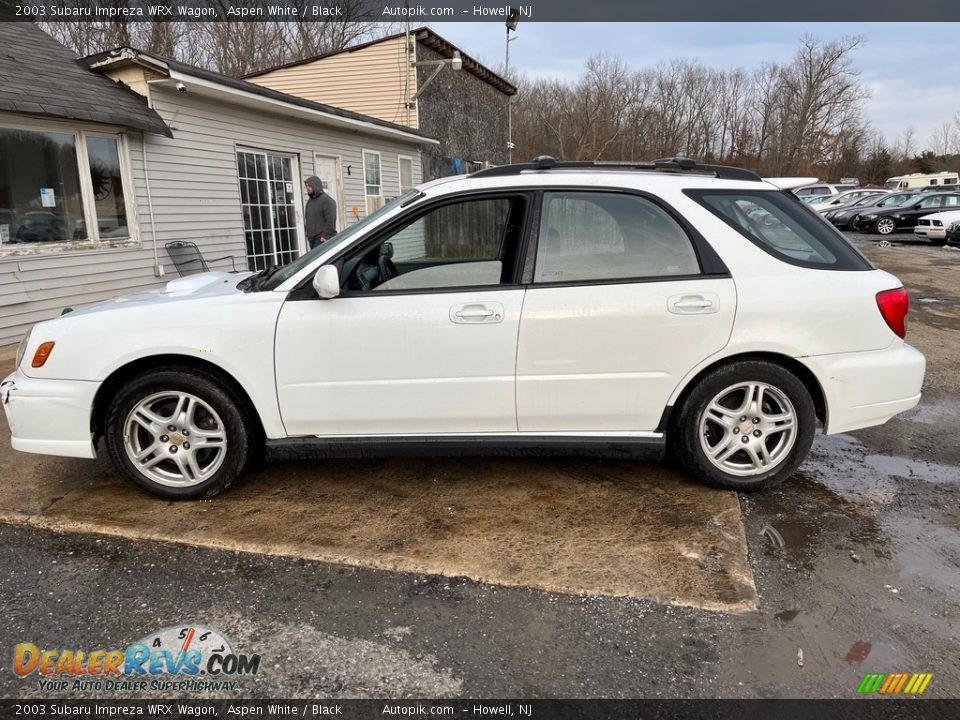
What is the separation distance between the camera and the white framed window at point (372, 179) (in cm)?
1383

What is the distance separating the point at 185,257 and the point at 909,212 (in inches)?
986

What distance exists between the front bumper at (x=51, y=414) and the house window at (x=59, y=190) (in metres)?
4.57

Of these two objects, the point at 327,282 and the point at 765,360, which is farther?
the point at 765,360

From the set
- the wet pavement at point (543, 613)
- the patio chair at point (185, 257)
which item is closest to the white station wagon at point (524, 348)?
the wet pavement at point (543, 613)

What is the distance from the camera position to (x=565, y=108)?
135 ft

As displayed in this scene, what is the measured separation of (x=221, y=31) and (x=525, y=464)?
29362 mm

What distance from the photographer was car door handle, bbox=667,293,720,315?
3230 millimetres

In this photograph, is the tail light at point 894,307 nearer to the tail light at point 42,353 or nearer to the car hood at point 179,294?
the car hood at point 179,294

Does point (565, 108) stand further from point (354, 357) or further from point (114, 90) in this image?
point (354, 357)

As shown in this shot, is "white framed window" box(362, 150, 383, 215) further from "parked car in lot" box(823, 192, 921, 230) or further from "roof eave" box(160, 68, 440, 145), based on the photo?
"parked car in lot" box(823, 192, 921, 230)

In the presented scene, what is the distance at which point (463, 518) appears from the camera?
3.30m

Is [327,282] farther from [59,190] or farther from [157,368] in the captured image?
[59,190]

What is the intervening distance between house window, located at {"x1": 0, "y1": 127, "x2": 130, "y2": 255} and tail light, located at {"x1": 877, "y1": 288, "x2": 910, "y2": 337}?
7.96 metres

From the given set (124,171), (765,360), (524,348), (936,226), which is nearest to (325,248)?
(524,348)
